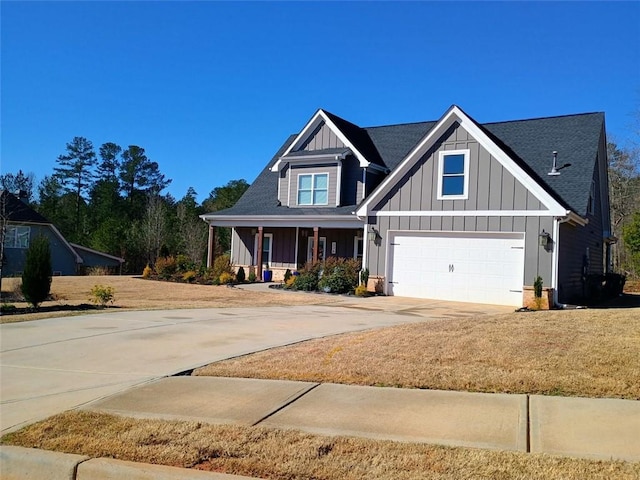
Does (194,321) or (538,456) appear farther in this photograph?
(194,321)

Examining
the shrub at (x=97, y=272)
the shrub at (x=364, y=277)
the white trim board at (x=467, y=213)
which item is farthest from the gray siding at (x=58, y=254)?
the white trim board at (x=467, y=213)

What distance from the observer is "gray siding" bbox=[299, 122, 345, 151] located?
81.2 ft

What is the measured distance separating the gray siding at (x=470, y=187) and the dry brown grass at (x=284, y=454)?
1373 cm

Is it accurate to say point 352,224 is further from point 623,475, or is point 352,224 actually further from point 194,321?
point 623,475

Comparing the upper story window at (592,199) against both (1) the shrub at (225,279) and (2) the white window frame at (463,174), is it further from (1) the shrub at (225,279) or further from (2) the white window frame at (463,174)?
(1) the shrub at (225,279)

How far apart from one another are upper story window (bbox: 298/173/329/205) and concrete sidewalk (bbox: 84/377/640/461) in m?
18.5

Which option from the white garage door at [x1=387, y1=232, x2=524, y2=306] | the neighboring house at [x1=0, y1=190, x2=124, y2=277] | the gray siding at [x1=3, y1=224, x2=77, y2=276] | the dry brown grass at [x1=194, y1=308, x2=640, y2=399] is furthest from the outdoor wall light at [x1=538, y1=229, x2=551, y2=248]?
the gray siding at [x1=3, y1=224, x2=77, y2=276]

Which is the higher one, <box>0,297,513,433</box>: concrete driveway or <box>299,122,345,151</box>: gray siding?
<box>299,122,345,151</box>: gray siding

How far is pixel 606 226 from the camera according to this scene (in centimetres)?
2700

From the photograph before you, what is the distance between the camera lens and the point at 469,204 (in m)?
17.9

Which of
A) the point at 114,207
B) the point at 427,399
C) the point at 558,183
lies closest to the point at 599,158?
the point at 558,183

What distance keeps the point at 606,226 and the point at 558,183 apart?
32.9 feet

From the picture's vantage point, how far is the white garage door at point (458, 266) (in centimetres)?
1720

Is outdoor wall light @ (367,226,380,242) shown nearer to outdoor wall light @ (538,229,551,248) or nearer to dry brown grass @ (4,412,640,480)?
outdoor wall light @ (538,229,551,248)
